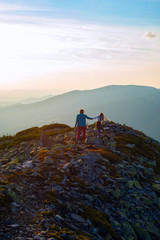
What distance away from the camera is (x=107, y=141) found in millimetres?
19375

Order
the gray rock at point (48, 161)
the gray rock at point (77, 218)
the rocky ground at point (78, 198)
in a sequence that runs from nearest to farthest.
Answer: the rocky ground at point (78, 198)
the gray rock at point (77, 218)
the gray rock at point (48, 161)

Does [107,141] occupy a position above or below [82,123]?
below

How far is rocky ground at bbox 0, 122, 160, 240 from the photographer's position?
7117 mm

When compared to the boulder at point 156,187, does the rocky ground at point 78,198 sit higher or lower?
higher

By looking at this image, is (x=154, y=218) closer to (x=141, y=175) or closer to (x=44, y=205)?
A: (x=141, y=175)

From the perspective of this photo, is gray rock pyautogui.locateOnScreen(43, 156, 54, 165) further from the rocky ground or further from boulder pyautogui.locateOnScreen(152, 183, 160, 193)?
boulder pyautogui.locateOnScreen(152, 183, 160, 193)

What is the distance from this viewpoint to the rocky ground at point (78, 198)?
712 cm

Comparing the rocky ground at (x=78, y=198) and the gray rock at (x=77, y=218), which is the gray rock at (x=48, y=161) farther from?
the gray rock at (x=77, y=218)

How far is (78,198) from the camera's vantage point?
9422 millimetres

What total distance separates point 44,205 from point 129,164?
837 centimetres

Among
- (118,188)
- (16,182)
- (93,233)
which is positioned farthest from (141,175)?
(16,182)

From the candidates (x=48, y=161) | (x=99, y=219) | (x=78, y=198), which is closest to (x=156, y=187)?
(x=78, y=198)

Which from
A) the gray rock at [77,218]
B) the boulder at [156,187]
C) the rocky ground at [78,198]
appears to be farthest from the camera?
the boulder at [156,187]

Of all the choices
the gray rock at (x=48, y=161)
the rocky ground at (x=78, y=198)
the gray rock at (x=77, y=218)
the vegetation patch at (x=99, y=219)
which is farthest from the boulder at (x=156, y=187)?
the gray rock at (x=77, y=218)
